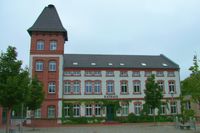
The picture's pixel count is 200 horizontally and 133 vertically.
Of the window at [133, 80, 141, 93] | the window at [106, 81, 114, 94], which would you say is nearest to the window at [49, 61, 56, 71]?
the window at [106, 81, 114, 94]

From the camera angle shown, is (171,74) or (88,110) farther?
(171,74)

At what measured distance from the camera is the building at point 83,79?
3533 centimetres

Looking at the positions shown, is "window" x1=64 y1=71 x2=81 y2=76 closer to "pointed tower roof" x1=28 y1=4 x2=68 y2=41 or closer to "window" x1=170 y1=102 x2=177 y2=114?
"pointed tower roof" x1=28 y1=4 x2=68 y2=41

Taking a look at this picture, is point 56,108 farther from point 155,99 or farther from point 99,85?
point 155,99

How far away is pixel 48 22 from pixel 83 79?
1024 cm

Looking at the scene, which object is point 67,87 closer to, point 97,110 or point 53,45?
point 97,110

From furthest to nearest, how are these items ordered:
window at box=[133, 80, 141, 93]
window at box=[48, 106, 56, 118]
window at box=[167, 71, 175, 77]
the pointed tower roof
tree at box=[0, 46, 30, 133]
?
window at box=[167, 71, 175, 77]
window at box=[133, 80, 141, 93]
the pointed tower roof
window at box=[48, 106, 56, 118]
tree at box=[0, 46, 30, 133]

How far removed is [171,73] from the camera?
130ft

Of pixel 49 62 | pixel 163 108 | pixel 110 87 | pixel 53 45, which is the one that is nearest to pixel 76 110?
pixel 110 87

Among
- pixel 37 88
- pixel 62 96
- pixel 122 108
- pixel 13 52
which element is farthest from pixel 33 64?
pixel 13 52

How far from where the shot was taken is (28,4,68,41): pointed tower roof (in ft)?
118

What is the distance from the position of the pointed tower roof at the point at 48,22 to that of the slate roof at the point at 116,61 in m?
4.32

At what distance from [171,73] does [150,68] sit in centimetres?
368

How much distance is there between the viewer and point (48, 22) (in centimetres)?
3744
